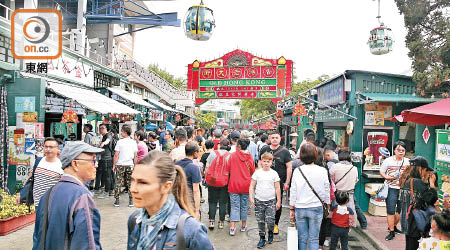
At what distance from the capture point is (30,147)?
7.66 meters

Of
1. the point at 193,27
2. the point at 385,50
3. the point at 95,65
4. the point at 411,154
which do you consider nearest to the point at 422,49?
the point at 385,50

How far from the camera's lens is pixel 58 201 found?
223 cm

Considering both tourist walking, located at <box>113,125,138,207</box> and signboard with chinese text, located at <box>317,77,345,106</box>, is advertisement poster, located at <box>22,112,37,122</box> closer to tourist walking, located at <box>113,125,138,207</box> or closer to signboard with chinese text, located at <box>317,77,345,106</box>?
tourist walking, located at <box>113,125,138,207</box>

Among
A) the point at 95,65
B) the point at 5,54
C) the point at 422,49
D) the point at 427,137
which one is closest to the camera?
the point at 427,137

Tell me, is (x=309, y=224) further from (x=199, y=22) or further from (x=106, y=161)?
(x=106, y=161)

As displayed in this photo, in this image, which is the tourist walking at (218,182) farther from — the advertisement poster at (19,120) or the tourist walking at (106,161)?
the advertisement poster at (19,120)

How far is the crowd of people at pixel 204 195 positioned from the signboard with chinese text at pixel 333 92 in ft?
7.84

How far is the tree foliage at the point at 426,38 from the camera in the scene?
689cm

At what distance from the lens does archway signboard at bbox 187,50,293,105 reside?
1767 centimetres

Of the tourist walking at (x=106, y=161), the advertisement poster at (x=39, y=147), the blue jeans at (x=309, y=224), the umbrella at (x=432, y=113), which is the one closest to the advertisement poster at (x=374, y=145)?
the umbrella at (x=432, y=113)

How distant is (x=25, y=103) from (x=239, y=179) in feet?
20.3

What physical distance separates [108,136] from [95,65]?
20.3 feet

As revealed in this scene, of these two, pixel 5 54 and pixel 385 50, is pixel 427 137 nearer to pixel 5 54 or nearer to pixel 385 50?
pixel 385 50

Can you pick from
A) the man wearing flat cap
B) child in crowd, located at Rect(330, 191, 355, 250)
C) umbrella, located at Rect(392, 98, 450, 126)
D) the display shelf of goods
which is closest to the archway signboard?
umbrella, located at Rect(392, 98, 450, 126)
